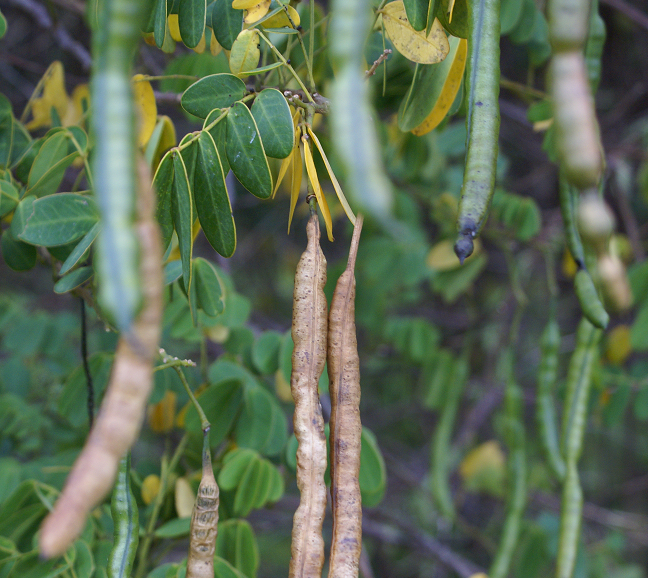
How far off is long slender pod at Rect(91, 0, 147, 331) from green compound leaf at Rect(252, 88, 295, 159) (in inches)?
16.3

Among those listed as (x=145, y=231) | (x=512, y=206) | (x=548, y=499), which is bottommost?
(x=548, y=499)

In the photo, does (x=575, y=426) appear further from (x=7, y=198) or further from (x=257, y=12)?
(x=7, y=198)

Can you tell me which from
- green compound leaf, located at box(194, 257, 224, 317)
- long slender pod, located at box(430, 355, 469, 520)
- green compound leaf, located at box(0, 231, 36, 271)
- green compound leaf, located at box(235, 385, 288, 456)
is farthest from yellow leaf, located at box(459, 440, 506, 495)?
green compound leaf, located at box(0, 231, 36, 271)

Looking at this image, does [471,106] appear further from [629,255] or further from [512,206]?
[629,255]

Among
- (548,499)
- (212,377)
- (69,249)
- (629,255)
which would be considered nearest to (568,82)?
(69,249)

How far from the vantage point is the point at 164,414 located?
1.55 meters

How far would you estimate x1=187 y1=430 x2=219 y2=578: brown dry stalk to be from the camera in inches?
34.3

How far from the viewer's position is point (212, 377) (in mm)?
1359

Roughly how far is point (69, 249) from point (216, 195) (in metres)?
0.38

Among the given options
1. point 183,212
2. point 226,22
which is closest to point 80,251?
point 183,212

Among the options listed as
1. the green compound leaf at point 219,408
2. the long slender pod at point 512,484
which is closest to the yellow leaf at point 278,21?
the green compound leaf at point 219,408

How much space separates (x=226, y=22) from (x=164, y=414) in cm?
103

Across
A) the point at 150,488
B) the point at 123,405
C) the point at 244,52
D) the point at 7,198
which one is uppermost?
the point at 244,52

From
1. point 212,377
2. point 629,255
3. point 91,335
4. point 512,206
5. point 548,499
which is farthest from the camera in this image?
point 548,499
